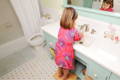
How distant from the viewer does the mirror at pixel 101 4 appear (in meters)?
1.09

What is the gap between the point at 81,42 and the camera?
1020 millimetres

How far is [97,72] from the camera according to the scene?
90 cm

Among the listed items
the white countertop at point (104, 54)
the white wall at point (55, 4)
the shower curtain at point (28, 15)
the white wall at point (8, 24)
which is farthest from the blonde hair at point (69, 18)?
the white wall at point (8, 24)

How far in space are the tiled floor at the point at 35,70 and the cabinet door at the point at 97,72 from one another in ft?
2.33

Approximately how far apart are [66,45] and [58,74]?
653mm

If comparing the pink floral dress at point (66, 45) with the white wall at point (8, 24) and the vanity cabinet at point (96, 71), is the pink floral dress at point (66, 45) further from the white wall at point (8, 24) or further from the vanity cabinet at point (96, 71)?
the white wall at point (8, 24)

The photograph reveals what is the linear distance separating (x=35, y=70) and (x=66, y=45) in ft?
2.91

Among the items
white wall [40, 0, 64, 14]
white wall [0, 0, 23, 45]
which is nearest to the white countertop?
white wall [40, 0, 64, 14]

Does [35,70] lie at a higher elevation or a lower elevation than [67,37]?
lower

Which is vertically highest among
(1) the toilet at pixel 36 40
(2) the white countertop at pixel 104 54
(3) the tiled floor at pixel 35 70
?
(2) the white countertop at pixel 104 54

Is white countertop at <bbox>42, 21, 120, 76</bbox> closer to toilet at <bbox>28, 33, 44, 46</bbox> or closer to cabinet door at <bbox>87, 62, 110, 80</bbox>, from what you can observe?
cabinet door at <bbox>87, 62, 110, 80</bbox>

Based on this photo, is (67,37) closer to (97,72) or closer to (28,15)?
(97,72)

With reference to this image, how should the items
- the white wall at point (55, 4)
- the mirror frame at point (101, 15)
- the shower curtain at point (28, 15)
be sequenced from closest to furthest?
1. the mirror frame at point (101, 15)
2. the white wall at point (55, 4)
3. the shower curtain at point (28, 15)

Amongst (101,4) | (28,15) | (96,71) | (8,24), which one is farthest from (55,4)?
(96,71)
